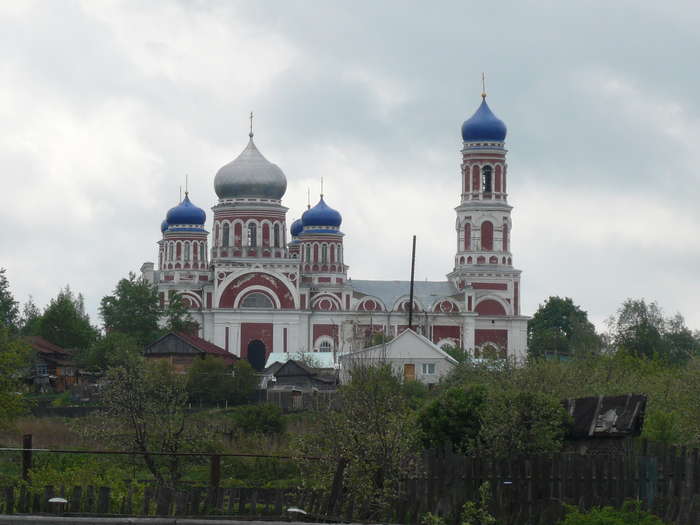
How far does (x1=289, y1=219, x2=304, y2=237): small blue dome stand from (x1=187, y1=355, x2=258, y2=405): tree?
3079 cm

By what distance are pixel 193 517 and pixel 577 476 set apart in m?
4.63

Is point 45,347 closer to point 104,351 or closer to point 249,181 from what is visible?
point 104,351

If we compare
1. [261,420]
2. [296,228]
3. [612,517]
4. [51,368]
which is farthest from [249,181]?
[612,517]

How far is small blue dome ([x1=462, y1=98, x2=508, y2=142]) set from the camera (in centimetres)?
7181

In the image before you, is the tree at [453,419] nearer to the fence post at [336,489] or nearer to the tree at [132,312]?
the fence post at [336,489]

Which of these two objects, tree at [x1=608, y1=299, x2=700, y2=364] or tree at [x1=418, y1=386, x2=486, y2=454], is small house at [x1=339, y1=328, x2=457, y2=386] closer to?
tree at [x1=608, y1=299, x2=700, y2=364]

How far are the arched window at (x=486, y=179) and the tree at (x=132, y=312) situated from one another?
15.7 meters

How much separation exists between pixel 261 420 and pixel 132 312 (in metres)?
31.9

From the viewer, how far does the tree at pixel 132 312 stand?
65500 mm

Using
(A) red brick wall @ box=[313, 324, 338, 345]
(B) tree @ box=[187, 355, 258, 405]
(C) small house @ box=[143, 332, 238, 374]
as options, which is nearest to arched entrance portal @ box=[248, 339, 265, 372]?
(A) red brick wall @ box=[313, 324, 338, 345]

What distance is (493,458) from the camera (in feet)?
66.7

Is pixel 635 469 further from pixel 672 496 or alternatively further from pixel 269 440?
pixel 269 440

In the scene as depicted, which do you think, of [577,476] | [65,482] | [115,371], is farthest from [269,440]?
[577,476]

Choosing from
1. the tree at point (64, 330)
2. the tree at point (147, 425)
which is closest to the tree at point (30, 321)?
the tree at point (64, 330)
